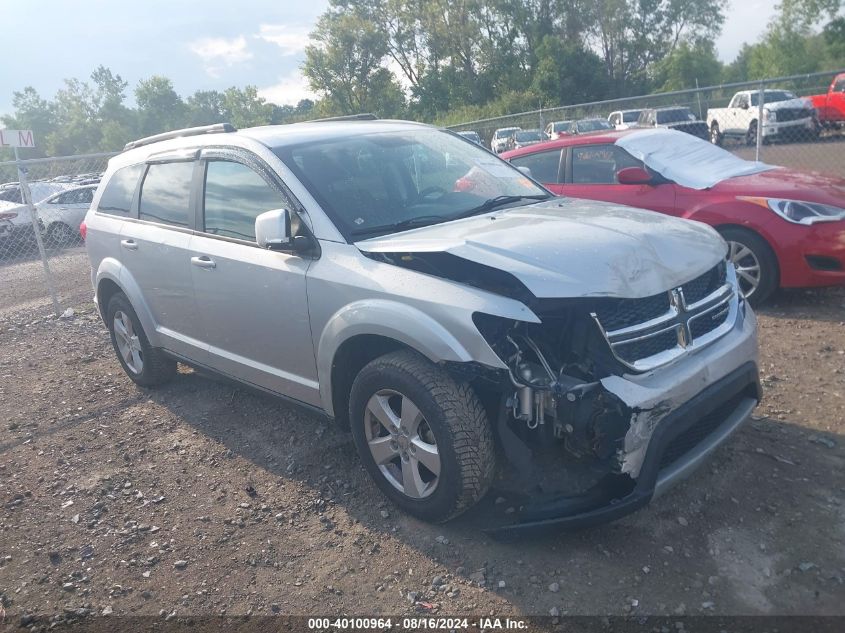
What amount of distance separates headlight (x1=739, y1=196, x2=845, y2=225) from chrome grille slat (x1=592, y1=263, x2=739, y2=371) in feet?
8.87

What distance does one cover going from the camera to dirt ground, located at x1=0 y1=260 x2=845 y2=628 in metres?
3.01

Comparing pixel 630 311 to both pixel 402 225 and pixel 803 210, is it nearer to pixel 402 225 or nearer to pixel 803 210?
pixel 402 225

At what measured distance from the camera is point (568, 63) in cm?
4794

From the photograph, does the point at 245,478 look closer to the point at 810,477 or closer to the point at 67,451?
the point at 67,451

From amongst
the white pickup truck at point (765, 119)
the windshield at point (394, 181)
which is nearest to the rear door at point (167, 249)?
the windshield at point (394, 181)

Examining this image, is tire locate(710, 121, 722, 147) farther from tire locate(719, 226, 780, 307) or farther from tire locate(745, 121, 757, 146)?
tire locate(719, 226, 780, 307)

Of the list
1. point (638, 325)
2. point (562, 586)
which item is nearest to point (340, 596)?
point (562, 586)

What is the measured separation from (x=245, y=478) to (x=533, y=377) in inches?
83.5

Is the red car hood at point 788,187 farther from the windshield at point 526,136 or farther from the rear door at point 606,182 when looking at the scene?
the windshield at point 526,136

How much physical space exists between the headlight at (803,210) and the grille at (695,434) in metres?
3.06

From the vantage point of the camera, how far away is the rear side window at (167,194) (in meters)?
4.82

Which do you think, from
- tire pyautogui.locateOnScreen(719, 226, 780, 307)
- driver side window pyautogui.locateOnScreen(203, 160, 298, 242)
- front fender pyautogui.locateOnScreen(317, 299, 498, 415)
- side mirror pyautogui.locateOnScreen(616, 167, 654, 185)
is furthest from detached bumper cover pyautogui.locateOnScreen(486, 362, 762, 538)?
side mirror pyautogui.locateOnScreen(616, 167, 654, 185)

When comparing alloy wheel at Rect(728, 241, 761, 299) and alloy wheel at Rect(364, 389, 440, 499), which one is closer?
alloy wheel at Rect(364, 389, 440, 499)

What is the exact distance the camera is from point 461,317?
10.2ft
